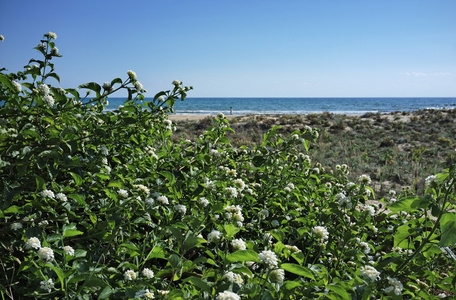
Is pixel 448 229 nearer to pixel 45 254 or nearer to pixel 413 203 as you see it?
pixel 413 203

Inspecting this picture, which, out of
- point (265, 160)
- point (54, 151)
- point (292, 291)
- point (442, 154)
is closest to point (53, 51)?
point (54, 151)

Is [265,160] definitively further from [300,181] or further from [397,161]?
[397,161]

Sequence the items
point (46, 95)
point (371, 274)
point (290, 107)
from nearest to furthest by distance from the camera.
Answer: point (371, 274) → point (46, 95) → point (290, 107)

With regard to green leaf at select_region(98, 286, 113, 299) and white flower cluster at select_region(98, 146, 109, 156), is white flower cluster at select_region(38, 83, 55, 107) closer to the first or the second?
white flower cluster at select_region(98, 146, 109, 156)

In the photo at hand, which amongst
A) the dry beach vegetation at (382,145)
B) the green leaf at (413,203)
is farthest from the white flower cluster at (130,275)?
the dry beach vegetation at (382,145)

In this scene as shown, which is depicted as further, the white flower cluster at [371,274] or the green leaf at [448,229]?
the white flower cluster at [371,274]

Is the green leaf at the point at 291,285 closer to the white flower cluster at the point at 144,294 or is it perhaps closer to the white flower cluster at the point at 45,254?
the white flower cluster at the point at 144,294

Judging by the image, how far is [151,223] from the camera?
1795mm

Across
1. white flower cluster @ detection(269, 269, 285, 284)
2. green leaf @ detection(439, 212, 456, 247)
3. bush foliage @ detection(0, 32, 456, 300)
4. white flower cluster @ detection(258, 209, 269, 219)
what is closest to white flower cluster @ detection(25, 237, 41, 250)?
bush foliage @ detection(0, 32, 456, 300)

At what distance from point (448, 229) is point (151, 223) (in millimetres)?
1408

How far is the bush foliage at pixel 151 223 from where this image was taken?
1.39 m

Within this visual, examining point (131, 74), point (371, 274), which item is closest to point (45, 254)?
point (131, 74)

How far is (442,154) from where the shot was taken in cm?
1012

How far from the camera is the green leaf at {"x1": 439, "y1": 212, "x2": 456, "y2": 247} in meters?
1.21
